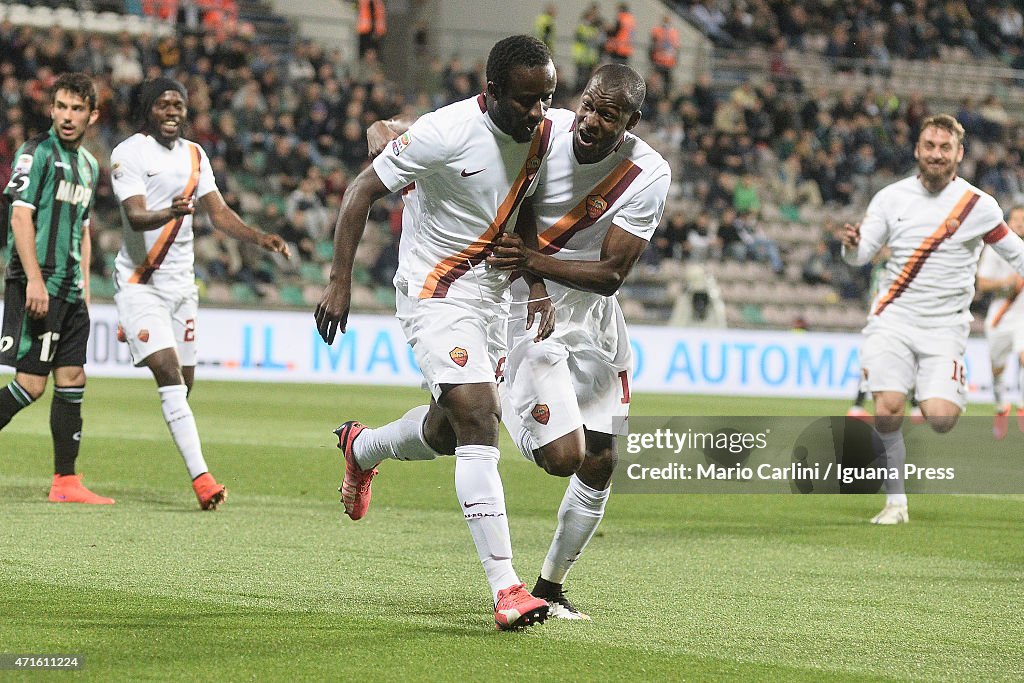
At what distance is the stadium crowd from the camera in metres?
21.6

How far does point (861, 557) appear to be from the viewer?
7.42m

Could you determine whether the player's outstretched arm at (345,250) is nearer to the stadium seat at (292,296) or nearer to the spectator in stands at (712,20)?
the stadium seat at (292,296)

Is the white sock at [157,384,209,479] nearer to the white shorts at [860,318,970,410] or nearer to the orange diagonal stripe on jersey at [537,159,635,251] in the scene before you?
the orange diagonal stripe on jersey at [537,159,635,251]

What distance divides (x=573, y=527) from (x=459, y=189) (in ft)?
4.49

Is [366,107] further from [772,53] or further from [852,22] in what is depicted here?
[852,22]

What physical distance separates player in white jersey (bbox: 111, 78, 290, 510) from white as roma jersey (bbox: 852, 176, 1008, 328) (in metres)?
3.91

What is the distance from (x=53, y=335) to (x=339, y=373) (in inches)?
458

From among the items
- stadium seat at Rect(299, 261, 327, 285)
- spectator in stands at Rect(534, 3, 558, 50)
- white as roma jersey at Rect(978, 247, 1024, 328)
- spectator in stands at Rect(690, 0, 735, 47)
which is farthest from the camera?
spectator in stands at Rect(690, 0, 735, 47)

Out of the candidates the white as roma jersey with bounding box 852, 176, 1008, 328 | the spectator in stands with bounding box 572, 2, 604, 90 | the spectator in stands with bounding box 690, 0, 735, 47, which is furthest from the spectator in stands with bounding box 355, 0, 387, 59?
the white as roma jersey with bounding box 852, 176, 1008, 328

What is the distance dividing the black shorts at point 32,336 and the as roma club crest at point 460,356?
384cm

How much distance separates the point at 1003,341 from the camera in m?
14.5

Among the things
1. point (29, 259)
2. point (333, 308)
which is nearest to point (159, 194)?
point (29, 259)

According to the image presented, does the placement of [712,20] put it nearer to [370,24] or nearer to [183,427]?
[370,24]

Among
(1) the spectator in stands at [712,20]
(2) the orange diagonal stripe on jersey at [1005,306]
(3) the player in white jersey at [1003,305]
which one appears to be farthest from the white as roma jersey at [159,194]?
(1) the spectator in stands at [712,20]
